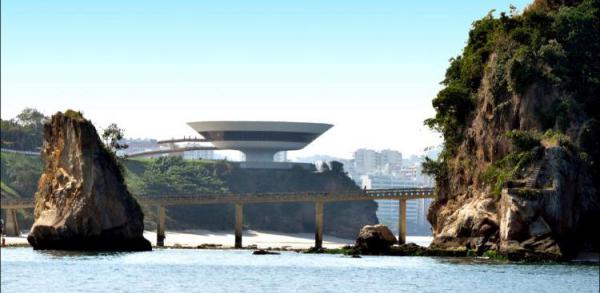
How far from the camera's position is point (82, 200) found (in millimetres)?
117562

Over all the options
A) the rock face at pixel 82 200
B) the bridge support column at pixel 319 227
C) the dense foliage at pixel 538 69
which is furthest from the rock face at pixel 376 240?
the bridge support column at pixel 319 227

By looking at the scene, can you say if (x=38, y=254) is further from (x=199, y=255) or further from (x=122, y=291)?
(x=122, y=291)

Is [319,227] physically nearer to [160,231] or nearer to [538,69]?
[160,231]

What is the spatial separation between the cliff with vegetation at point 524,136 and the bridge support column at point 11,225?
58524 millimetres

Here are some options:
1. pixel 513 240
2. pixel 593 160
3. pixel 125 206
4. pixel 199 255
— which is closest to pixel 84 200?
pixel 125 206

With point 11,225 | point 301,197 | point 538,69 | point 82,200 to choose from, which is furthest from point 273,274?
point 11,225

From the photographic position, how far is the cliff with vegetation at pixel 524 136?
112 m

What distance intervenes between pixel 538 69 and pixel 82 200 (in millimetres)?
42548

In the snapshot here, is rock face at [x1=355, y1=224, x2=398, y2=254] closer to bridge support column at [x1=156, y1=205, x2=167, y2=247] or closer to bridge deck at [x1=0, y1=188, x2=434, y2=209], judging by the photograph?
bridge deck at [x1=0, y1=188, x2=434, y2=209]

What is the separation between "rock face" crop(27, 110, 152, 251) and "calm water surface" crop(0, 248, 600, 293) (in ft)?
13.1

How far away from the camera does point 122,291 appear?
72.8 meters

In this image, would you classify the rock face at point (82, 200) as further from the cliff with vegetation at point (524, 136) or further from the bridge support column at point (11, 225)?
the bridge support column at point (11, 225)

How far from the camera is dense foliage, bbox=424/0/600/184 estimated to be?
398ft

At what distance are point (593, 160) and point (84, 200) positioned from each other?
4457cm
